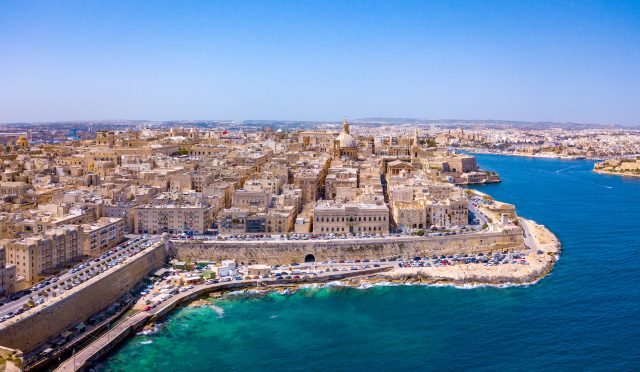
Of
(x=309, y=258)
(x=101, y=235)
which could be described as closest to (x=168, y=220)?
(x=101, y=235)

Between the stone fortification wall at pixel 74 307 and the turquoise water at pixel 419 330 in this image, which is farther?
the turquoise water at pixel 419 330

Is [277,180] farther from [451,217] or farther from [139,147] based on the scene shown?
[139,147]

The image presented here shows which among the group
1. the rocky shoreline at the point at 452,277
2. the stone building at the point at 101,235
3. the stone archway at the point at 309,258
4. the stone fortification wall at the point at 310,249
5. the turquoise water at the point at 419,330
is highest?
the stone building at the point at 101,235

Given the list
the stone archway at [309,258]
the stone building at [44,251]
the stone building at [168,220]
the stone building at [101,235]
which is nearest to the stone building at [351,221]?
the stone archway at [309,258]

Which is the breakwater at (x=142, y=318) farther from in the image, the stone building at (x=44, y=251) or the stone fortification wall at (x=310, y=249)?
the stone building at (x=44, y=251)

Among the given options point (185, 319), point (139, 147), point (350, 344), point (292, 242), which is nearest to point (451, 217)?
point (292, 242)

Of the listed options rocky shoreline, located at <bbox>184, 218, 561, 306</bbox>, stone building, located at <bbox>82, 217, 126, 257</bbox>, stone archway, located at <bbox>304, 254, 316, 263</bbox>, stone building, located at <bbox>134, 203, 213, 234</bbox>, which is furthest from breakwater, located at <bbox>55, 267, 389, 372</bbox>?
stone building, located at <bbox>134, 203, 213, 234</bbox>
